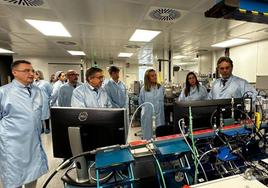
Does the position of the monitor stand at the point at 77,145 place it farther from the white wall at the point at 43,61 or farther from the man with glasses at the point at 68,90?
the white wall at the point at 43,61

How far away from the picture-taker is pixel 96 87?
2039 mm

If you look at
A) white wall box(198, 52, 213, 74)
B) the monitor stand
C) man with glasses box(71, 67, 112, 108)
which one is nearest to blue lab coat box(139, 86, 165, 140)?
man with glasses box(71, 67, 112, 108)

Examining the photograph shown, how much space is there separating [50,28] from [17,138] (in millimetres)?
2687

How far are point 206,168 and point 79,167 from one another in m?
0.83

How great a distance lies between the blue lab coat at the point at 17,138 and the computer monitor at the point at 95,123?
65 cm

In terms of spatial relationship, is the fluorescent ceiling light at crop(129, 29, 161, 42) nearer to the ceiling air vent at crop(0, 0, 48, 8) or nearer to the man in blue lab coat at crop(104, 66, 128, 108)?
the man in blue lab coat at crop(104, 66, 128, 108)

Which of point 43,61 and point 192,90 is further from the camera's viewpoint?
point 43,61

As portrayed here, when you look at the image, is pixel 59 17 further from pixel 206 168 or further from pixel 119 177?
pixel 206 168

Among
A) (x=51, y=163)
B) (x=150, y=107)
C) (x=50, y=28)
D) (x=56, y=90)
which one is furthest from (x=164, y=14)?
(x=51, y=163)

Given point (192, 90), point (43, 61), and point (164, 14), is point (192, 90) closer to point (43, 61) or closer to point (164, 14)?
point (164, 14)

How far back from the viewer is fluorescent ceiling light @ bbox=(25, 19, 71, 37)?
126 inches

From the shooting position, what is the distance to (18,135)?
61.5 inches

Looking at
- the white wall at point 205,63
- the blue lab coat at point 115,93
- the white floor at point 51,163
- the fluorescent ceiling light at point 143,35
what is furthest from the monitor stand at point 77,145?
the white wall at point 205,63

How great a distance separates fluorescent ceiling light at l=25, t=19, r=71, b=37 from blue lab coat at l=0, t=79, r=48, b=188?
2.02m
